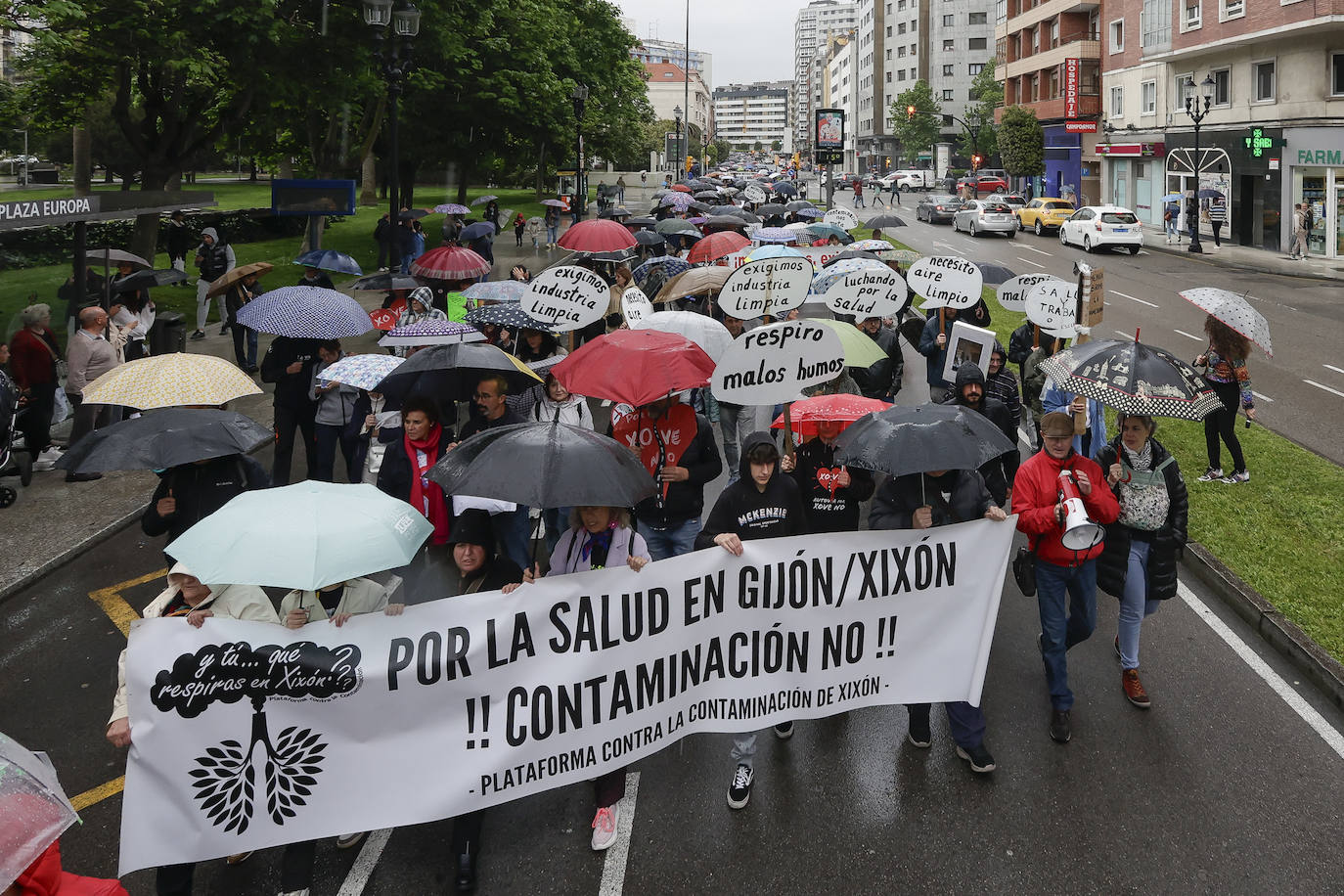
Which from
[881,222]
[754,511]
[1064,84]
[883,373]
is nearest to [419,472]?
[754,511]

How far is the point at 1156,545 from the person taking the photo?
626 centimetres

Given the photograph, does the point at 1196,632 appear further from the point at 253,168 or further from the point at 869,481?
the point at 253,168

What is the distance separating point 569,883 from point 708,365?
11.1 ft

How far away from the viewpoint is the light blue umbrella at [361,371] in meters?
8.10

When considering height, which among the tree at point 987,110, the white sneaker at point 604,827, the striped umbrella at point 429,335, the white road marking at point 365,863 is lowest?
the white road marking at point 365,863

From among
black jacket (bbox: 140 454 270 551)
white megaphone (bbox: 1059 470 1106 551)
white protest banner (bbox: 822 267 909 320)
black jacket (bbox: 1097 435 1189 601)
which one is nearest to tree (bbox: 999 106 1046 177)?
white protest banner (bbox: 822 267 909 320)

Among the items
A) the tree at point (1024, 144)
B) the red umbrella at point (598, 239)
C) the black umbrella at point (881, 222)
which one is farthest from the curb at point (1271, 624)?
the tree at point (1024, 144)

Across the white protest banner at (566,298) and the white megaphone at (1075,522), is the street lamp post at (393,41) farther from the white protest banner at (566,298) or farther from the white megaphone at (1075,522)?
the white megaphone at (1075,522)

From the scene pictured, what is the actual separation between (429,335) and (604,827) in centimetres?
510

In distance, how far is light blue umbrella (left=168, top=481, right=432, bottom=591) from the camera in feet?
14.2

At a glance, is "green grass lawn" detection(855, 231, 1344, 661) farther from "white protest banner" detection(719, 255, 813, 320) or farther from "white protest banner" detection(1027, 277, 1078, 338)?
"white protest banner" detection(719, 255, 813, 320)

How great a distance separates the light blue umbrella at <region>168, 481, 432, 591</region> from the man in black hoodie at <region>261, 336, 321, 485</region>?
17.3 ft

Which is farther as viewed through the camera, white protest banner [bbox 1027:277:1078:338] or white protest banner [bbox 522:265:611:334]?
white protest banner [bbox 522:265:611:334]

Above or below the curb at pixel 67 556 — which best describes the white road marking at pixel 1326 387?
above
